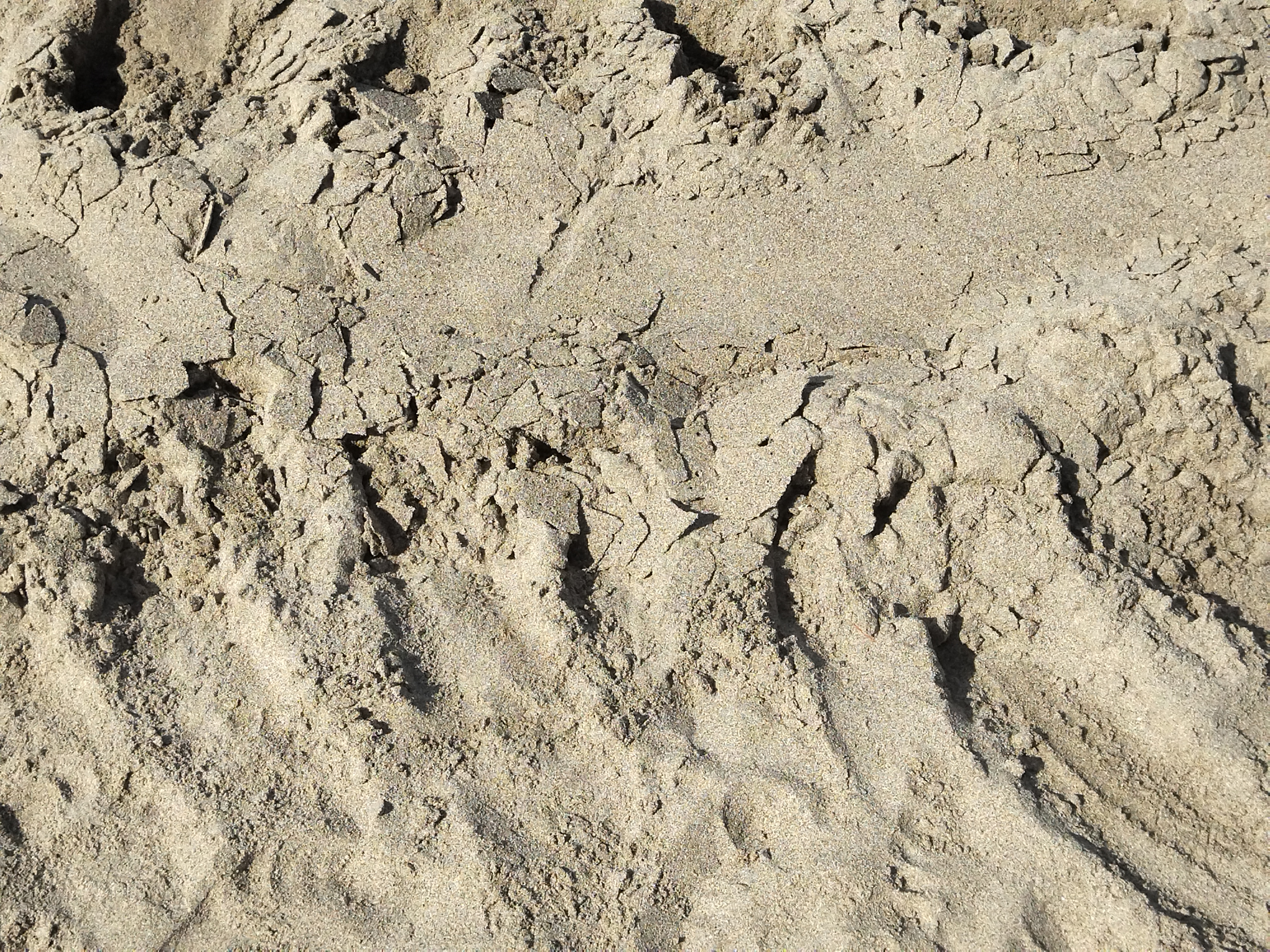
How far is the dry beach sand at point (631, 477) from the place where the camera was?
1854 mm

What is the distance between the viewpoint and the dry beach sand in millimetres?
1854

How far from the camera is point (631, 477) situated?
2.18 m

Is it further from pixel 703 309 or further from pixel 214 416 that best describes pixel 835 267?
pixel 214 416

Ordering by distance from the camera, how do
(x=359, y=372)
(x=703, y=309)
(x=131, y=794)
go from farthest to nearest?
(x=703, y=309), (x=359, y=372), (x=131, y=794)

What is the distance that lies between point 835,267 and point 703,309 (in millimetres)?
391

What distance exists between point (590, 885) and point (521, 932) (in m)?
0.16

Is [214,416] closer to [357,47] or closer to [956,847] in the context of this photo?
[357,47]

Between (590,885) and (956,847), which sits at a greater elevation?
(590,885)

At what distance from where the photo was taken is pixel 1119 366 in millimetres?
2318

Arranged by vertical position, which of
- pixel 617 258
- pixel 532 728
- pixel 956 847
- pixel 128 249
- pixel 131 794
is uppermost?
pixel 128 249

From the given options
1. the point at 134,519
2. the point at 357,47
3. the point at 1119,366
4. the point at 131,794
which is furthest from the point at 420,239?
the point at 1119,366

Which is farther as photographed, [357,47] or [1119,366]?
[357,47]

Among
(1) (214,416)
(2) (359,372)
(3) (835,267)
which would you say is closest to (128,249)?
(1) (214,416)

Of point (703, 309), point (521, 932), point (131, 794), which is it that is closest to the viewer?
point (521, 932)
